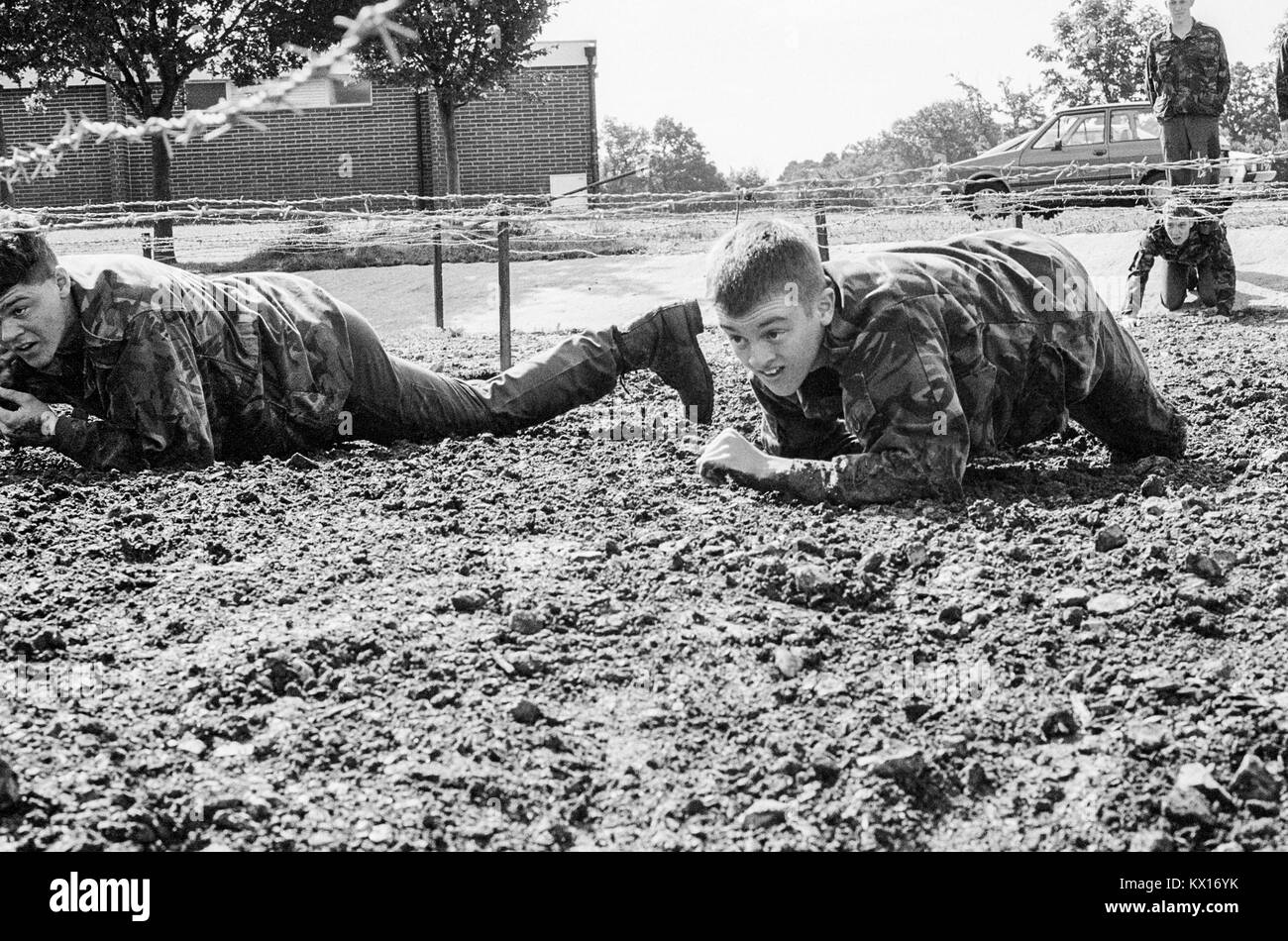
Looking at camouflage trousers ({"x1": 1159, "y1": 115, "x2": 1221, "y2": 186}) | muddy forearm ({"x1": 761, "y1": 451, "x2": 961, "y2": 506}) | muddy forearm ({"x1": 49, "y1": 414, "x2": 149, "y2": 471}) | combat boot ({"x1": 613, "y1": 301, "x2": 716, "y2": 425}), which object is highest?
camouflage trousers ({"x1": 1159, "y1": 115, "x2": 1221, "y2": 186})

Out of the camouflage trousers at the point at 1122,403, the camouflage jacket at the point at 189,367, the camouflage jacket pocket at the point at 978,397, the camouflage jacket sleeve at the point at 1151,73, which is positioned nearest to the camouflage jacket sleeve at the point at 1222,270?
the camouflage jacket sleeve at the point at 1151,73

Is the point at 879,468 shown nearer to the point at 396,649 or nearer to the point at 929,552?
the point at 929,552

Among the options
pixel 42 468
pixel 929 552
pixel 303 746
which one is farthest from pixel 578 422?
pixel 303 746

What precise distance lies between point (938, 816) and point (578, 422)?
12.8ft

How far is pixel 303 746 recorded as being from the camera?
2.60 m

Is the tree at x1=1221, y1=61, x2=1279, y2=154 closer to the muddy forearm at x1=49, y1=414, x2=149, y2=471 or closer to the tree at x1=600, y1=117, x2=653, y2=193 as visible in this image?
the tree at x1=600, y1=117, x2=653, y2=193

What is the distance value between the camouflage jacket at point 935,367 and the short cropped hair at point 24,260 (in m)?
2.49

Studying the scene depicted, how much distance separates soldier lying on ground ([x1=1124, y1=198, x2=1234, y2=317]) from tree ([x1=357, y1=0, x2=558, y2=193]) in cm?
1215

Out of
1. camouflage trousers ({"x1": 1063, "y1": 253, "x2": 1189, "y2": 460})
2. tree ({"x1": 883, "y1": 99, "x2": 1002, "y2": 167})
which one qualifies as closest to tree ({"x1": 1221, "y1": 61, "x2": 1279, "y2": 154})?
tree ({"x1": 883, "y1": 99, "x2": 1002, "y2": 167})

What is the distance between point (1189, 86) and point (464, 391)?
746 cm

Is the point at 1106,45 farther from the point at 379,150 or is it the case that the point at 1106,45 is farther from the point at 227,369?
the point at 227,369

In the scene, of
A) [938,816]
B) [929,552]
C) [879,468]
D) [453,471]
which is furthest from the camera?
[453,471]

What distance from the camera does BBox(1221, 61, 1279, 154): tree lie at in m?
46.3

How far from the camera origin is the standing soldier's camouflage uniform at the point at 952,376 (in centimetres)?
394
